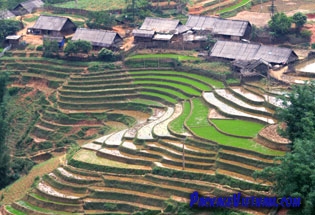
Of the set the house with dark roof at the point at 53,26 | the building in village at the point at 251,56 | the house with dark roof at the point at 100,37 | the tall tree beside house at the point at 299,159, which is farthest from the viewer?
the house with dark roof at the point at 53,26

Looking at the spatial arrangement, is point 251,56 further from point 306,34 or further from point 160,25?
point 160,25

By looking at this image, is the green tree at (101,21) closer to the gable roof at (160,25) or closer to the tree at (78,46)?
the gable roof at (160,25)

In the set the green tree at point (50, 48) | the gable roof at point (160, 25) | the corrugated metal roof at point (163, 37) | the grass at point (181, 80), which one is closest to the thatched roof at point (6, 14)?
the green tree at point (50, 48)

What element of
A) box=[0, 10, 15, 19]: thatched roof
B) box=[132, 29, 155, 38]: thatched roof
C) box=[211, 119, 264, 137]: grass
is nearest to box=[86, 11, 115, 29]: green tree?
box=[132, 29, 155, 38]: thatched roof

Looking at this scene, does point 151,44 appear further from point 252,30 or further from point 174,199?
point 174,199

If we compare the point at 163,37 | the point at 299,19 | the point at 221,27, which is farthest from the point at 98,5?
the point at 299,19

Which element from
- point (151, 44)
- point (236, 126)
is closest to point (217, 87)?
point (236, 126)
